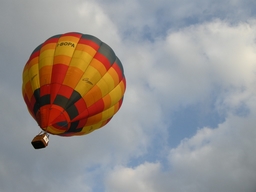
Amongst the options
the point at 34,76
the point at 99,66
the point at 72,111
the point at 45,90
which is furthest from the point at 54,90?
the point at 99,66

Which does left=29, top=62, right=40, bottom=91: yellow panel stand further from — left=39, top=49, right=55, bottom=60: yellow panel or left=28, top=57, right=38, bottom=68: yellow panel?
left=39, top=49, right=55, bottom=60: yellow panel

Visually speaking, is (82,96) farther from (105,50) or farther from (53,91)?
(105,50)

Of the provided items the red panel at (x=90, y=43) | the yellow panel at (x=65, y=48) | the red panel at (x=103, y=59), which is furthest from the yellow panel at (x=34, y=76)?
the red panel at (x=103, y=59)

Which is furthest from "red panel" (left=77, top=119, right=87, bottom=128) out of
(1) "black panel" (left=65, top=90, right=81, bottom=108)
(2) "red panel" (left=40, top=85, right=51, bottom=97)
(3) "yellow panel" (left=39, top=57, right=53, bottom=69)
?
(3) "yellow panel" (left=39, top=57, right=53, bottom=69)

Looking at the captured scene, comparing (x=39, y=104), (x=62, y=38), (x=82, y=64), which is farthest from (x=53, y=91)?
(x=62, y=38)

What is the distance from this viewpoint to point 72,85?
58.5 feet

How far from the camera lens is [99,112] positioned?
1930 centimetres

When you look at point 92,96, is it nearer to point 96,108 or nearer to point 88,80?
point 96,108

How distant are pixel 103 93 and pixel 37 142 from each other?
16.3 ft

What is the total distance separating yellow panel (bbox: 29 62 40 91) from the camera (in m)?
18.1

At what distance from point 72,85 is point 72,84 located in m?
0.06

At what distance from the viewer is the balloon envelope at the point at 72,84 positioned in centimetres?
1730

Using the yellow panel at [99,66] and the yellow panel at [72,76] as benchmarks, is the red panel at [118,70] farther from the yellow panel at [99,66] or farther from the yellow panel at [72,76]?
the yellow panel at [72,76]

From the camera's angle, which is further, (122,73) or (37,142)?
(122,73)
